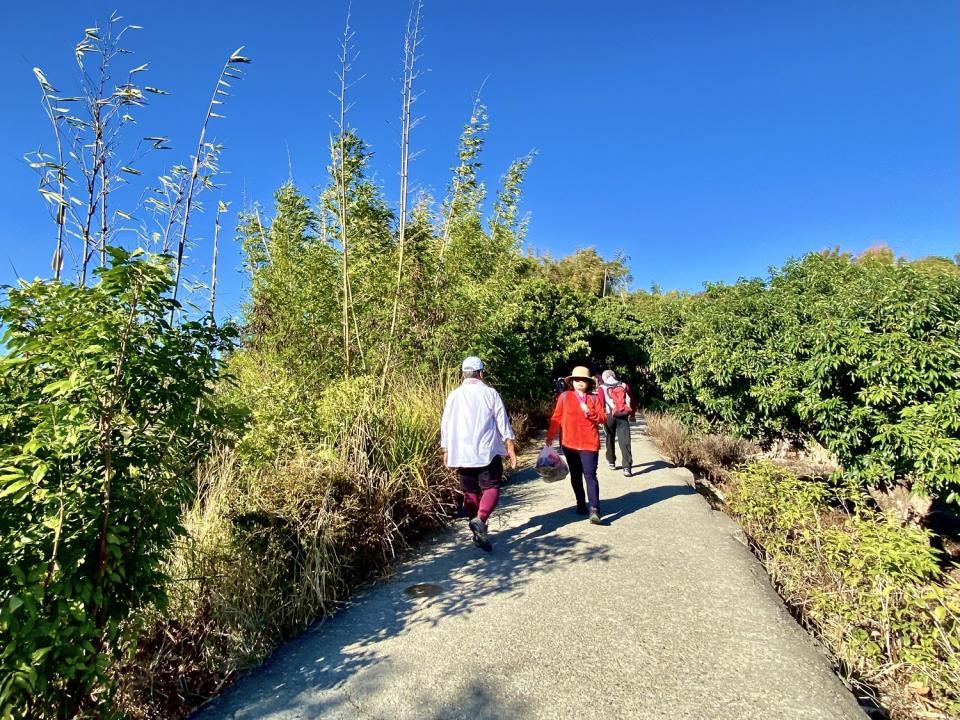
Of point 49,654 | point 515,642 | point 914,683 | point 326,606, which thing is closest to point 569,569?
point 515,642

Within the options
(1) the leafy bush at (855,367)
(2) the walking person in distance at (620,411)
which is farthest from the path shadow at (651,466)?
(1) the leafy bush at (855,367)

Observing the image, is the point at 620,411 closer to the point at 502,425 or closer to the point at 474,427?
the point at 502,425

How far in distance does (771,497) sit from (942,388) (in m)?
2.37

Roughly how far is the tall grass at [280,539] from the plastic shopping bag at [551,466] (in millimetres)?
960

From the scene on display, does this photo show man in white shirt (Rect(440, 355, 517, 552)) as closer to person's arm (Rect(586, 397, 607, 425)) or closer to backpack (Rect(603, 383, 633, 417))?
person's arm (Rect(586, 397, 607, 425))

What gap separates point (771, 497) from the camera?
4605 millimetres

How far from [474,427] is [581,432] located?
1215 mm

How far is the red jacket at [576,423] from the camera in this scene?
4.65 meters

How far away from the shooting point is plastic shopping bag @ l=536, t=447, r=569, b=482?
4.70 metres

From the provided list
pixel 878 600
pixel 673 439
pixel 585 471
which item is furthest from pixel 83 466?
pixel 673 439

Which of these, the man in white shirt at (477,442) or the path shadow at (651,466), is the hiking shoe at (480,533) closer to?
the man in white shirt at (477,442)

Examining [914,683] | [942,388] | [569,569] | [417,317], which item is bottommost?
[914,683]

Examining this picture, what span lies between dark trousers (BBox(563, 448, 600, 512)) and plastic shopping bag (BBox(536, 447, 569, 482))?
101mm

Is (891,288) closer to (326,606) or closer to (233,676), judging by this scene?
(326,606)
